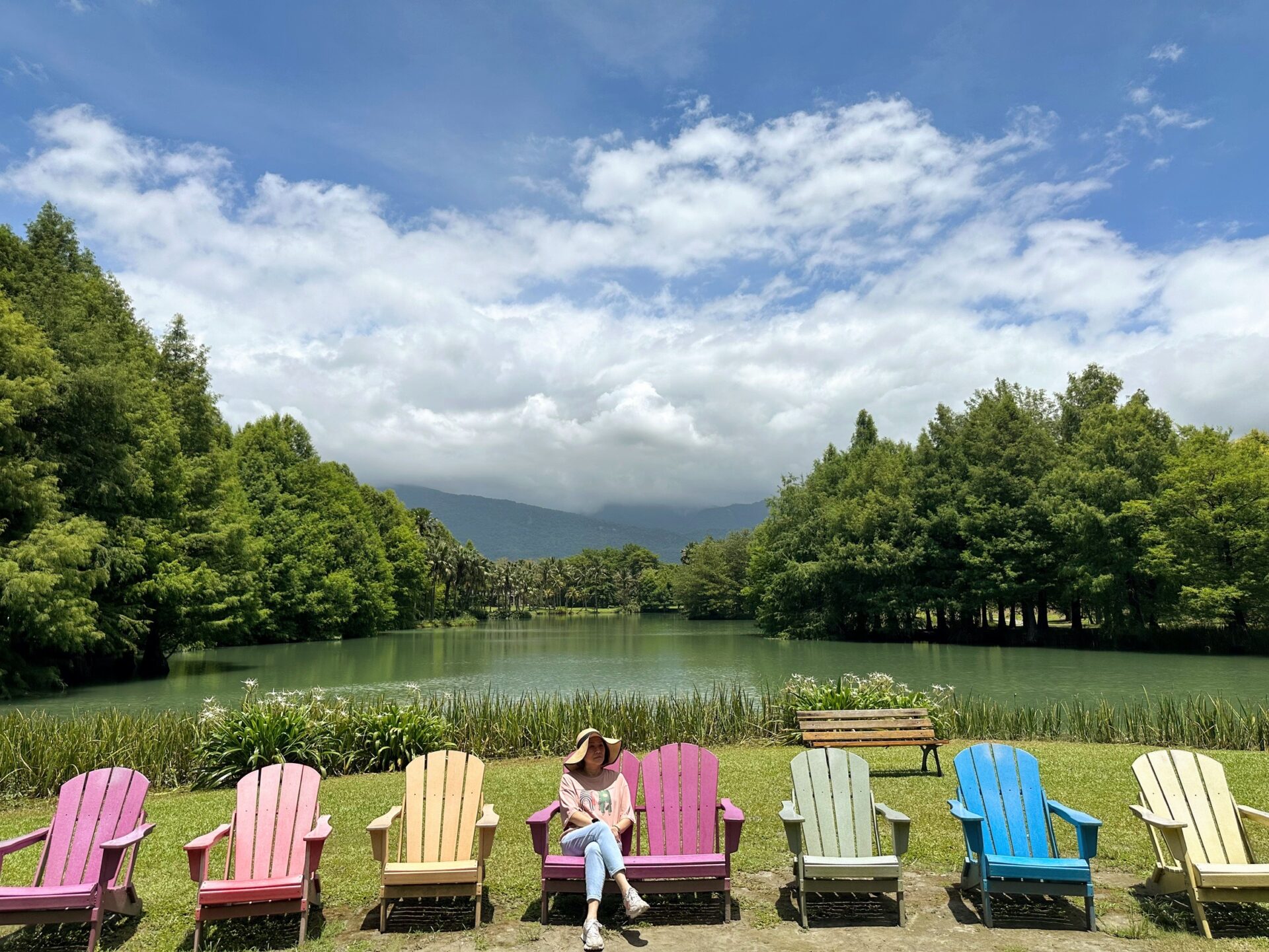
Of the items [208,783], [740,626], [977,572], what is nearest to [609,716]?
[208,783]

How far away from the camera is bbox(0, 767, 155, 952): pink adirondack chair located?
4.17m

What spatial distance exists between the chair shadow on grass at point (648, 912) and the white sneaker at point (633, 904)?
149mm

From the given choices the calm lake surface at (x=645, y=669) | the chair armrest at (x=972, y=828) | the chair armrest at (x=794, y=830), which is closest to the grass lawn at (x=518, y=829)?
the chair armrest at (x=794, y=830)

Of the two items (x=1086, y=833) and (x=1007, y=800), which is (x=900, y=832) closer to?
(x=1007, y=800)

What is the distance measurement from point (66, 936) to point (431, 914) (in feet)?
7.00

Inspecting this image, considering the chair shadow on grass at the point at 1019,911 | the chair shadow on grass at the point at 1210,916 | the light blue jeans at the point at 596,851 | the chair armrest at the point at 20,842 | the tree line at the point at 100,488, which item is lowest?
the chair shadow on grass at the point at 1019,911

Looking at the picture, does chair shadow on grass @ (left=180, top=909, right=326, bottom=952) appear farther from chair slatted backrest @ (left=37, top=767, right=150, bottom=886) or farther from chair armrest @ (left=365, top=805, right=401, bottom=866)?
chair slatted backrest @ (left=37, top=767, right=150, bottom=886)

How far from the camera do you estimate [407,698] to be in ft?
65.6

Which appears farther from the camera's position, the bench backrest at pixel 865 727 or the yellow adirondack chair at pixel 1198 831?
the bench backrest at pixel 865 727

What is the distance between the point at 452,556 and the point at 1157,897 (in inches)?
2998

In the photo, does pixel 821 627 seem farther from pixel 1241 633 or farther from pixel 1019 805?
pixel 1019 805

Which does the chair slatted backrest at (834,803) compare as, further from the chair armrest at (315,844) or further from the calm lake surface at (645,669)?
the calm lake surface at (645,669)

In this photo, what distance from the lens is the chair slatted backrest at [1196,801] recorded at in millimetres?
4672

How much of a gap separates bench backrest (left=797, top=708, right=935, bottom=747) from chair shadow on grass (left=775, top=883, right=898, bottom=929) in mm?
4831
